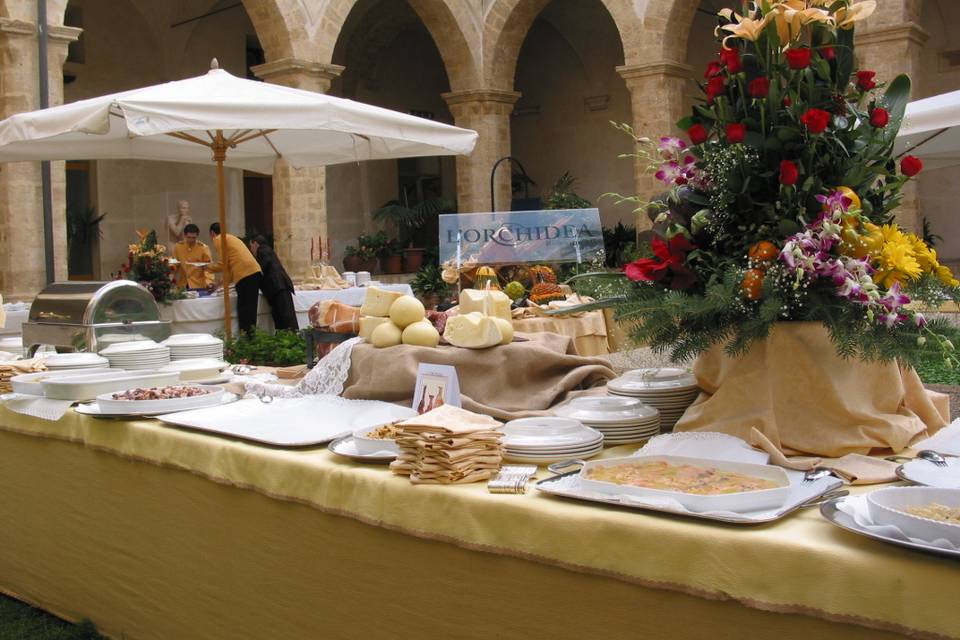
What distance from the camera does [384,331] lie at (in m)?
3.33

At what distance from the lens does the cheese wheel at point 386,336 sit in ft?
10.9

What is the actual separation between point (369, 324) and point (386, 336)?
15cm

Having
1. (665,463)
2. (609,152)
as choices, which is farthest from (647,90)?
(665,463)

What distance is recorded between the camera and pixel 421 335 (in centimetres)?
325

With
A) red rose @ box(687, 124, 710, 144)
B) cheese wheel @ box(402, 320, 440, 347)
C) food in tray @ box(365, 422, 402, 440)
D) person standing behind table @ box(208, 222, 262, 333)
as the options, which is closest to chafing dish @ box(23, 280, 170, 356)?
cheese wheel @ box(402, 320, 440, 347)

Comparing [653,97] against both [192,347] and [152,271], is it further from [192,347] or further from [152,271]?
[192,347]

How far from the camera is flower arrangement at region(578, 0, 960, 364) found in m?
2.35

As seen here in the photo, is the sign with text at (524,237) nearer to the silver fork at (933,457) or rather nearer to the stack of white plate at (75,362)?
the stack of white plate at (75,362)

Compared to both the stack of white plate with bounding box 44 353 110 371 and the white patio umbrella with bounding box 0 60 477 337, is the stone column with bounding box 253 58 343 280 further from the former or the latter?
→ the stack of white plate with bounding box 44 353 110 371

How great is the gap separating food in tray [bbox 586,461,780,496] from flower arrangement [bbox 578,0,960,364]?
403 mm

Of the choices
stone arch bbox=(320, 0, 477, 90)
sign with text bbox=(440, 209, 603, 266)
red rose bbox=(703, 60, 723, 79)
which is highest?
stone arch bbox=(320, 0, 477, 90)

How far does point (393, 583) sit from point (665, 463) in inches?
28.4

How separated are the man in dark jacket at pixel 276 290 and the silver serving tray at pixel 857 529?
8.08m

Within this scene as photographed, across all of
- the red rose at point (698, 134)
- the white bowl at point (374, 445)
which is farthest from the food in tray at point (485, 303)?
the red rose at point (698, 134)
